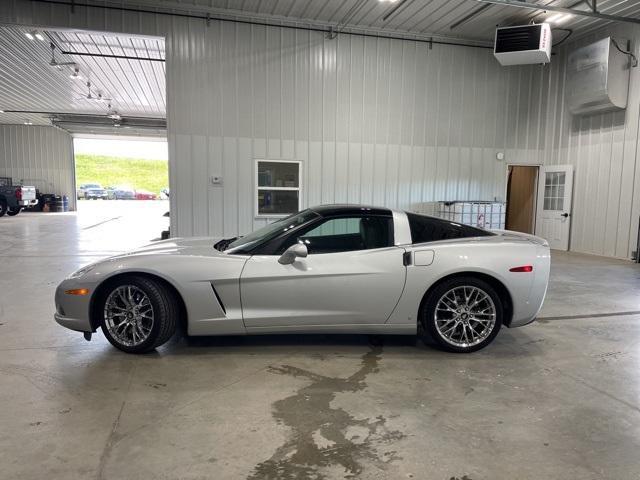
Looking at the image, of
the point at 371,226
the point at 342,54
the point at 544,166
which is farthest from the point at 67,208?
the point at 371,226

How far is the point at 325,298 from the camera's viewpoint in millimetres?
3568

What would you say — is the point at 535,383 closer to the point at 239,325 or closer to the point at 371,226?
the point at 371,226

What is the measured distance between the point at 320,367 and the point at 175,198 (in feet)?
23.9

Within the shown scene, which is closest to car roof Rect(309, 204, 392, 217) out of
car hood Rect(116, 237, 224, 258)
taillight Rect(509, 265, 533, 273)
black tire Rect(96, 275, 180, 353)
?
car hood Rect(116, 237, 224, 258)

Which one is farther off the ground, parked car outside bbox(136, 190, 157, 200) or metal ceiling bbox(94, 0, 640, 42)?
metal ceiling bbox(94, 0, 640, 42)

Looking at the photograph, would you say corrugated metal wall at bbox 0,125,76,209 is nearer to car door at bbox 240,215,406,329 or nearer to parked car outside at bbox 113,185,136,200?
parked car outside at bbox 113,185,136,200

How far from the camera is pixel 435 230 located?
156 inches

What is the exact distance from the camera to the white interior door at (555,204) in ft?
37.0

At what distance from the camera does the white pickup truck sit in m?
21.2

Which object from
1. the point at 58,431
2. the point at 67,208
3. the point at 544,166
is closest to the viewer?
the point at 58,431

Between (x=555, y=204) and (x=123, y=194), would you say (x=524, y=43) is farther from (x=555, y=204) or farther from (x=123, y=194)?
(x=123, y=194)

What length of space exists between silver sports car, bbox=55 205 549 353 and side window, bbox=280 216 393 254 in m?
0.01

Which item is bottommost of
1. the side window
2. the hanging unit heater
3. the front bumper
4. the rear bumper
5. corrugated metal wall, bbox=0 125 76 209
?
the rear bumper

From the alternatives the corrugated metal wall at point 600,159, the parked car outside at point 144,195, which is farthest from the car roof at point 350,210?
the parked car outside at point 144,195
